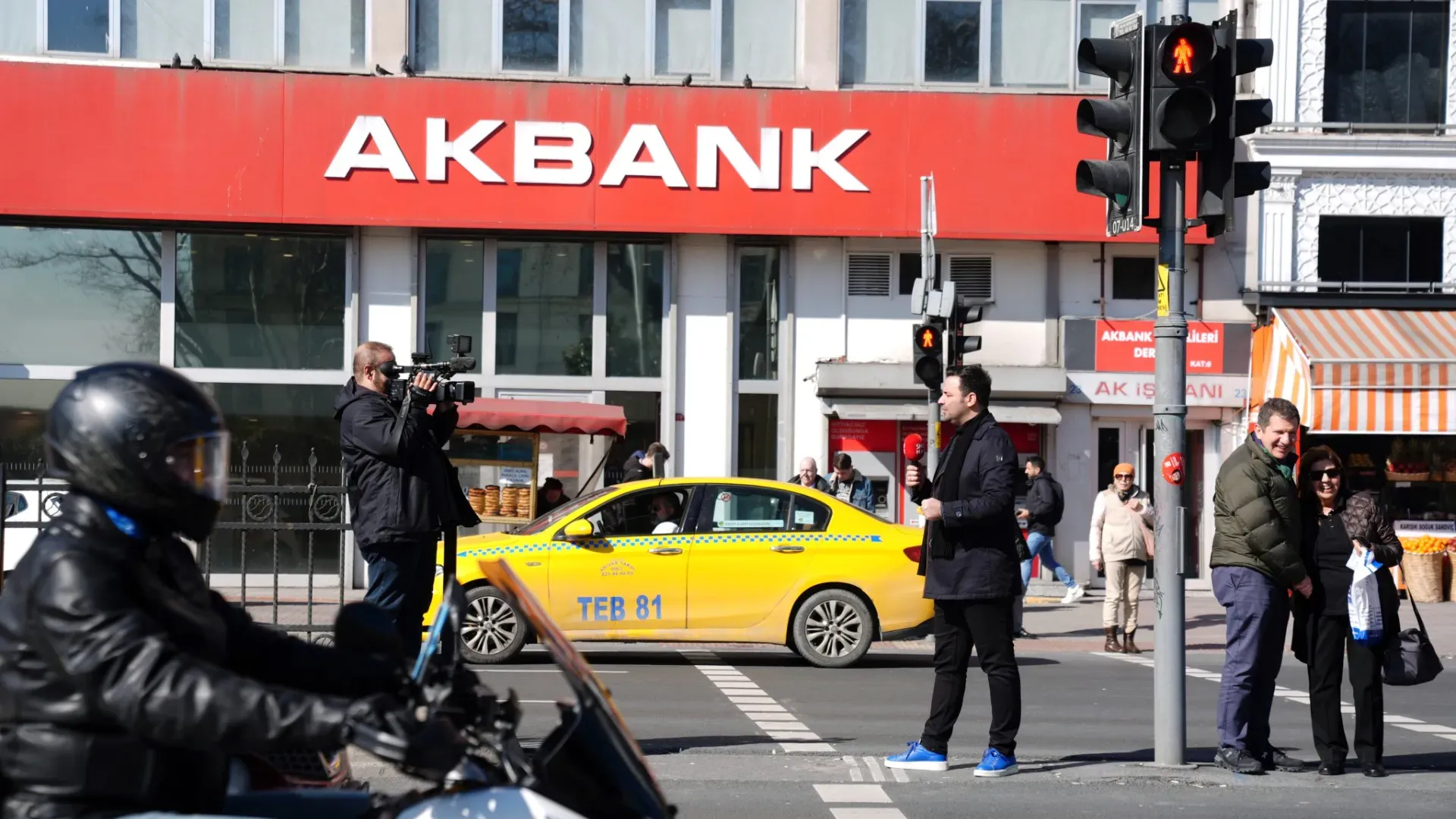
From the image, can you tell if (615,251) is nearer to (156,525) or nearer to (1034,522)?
(1034,522)

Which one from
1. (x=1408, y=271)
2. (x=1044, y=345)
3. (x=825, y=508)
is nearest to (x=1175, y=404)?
(x=825, y=508)

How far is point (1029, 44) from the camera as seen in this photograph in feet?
69.9

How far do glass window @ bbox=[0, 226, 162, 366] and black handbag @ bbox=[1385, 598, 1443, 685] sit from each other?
1592 centimetres

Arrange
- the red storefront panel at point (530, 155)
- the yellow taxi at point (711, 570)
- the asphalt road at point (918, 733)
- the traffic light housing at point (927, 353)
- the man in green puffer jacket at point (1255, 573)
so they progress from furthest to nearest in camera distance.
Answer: the red storefront panel at point (530, 155)
the traffic light housing at point (927, 353)
the yellow taxi at point (711, 570)
the man in green puffer jacket at point (1255, 573)
the asphalt road at point (918, 733)

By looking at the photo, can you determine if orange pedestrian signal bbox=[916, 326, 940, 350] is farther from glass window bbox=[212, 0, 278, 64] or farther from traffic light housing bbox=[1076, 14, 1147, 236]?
glass window bbox=[212, 0, 278, 64]

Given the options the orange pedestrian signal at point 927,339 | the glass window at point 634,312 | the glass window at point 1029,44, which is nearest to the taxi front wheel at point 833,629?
A: the orange pedestrian signal at point 927,339

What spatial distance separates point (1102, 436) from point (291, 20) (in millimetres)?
11479

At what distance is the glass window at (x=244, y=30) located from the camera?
67.2 feet

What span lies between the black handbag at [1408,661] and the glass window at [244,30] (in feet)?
52.7

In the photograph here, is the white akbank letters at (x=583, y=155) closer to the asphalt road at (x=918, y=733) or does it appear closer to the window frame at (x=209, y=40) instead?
the window frame at (x=209, y=40)

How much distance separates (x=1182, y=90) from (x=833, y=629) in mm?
6650

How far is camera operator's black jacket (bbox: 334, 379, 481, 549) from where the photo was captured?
7727mm

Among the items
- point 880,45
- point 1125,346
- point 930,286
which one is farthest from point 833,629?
point 880,45

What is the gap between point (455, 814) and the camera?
279cm
